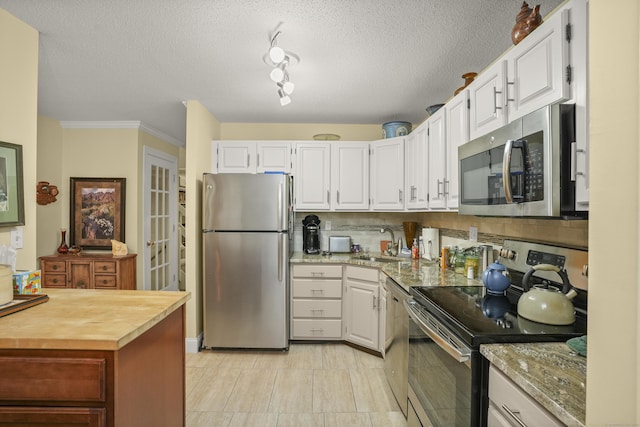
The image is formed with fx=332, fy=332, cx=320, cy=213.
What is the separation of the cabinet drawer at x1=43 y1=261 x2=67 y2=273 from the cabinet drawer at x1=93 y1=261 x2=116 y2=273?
0.33 meters

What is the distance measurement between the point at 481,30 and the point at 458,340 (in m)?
1.73

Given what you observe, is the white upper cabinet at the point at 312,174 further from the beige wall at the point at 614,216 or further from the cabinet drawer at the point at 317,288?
the beige wall at the point at 614,216

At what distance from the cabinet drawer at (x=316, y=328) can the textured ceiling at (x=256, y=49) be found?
2.15 m

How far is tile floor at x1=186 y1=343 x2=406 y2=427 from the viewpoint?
2.17 m

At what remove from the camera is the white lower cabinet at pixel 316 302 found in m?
3.31

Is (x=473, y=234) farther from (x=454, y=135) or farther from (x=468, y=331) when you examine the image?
(x=468, y=331)

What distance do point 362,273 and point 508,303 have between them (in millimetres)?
1639

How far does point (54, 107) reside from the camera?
3.47 meters

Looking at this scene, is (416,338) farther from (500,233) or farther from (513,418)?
(500,233)

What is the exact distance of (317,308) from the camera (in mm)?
3312

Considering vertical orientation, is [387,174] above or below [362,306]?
above

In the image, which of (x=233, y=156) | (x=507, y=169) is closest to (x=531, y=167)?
(x=507, y=169)

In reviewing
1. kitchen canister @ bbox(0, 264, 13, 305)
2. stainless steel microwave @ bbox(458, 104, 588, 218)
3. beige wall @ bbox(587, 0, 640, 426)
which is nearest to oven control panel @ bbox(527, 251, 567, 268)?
stainless steel microwave @ bbox(458, 104, 588, 218)

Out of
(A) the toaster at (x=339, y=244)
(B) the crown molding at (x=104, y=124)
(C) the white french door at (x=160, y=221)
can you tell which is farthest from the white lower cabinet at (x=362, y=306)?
(B) the crown molding at (x=104, y=124)
